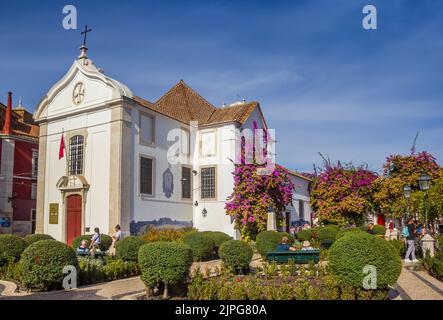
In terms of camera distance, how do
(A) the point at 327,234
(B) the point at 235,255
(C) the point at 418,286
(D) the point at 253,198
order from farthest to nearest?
1. (D) the point at 253,198
2. (A) the point at 327,234
3. (B) the point at 235,255
4. (C) the point at 418,286

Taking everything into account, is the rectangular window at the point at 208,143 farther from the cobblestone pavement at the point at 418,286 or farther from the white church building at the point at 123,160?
the cobblestone pavement at the point at 418,286

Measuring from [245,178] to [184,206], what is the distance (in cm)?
379

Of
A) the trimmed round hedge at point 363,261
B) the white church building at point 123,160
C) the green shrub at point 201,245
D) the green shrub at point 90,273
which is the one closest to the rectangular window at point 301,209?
the white church building at point 123,160

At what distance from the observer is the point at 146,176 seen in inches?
814

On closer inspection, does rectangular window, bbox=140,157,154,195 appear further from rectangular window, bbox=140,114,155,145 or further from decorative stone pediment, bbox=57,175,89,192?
decorative stone pediment, bbox=57,175,89,192

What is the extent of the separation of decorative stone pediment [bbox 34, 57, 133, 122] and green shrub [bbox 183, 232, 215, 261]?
7.85 meters

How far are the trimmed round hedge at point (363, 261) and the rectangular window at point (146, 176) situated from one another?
44.8 ft

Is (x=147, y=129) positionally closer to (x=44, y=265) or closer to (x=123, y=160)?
(x=123, y=160)

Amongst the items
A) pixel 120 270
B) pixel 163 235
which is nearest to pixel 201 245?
pixel 163 235

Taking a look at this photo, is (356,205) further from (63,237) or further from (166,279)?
(166,279)

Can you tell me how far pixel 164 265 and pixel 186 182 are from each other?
49.1 ft

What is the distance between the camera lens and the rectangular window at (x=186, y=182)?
2328 centimetres
